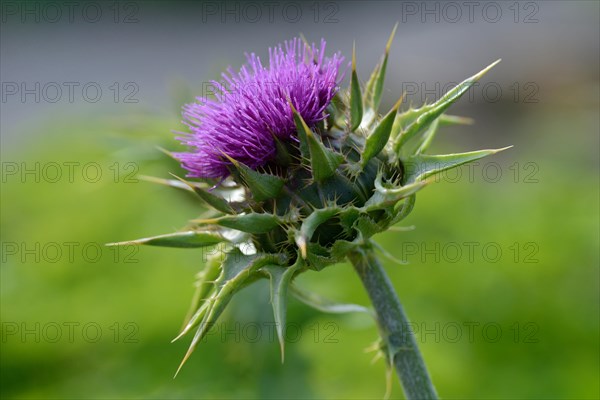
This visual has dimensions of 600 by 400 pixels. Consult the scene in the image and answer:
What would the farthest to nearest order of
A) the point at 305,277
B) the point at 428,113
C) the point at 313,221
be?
1. the point at 305,277
2. the point at 428,113
3. the point at 313,221

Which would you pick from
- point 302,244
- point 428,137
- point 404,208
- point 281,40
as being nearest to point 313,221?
point 302,244

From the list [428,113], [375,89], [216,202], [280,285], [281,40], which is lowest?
[280,285]

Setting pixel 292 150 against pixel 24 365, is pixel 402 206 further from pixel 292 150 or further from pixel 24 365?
pixel 24 365

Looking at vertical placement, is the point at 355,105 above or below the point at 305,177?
above

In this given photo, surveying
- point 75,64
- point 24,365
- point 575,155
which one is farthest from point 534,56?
point 75,64

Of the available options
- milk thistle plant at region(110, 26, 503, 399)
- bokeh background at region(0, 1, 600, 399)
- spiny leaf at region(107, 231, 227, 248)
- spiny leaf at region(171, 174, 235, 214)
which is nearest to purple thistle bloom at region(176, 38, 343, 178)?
milk thistle plant at region(110, 26, 503, 399)

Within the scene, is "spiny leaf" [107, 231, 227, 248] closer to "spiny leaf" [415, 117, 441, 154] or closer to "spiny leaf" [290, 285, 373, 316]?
"spiny leaf" [290, 285, 373, 316]

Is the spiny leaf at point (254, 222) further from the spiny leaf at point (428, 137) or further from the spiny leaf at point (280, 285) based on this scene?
the spiny leaf at point (428, 137)

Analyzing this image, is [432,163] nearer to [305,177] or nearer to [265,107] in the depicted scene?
[305,177]
